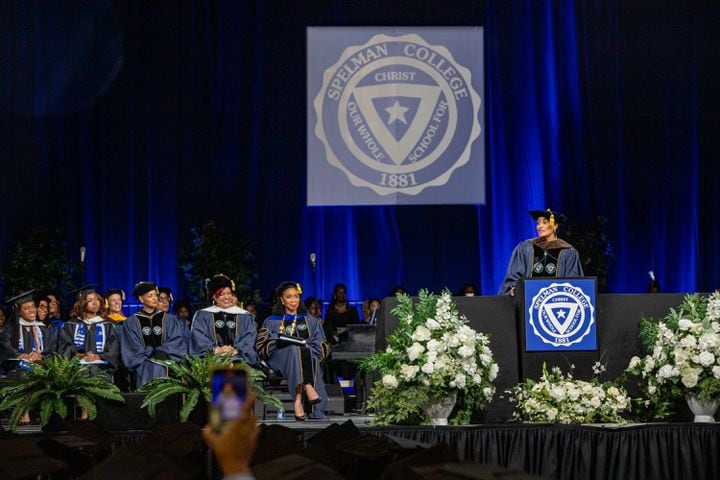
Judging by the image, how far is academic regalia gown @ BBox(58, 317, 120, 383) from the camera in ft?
36.4

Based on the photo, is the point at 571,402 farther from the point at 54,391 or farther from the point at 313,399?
the point at 313,399

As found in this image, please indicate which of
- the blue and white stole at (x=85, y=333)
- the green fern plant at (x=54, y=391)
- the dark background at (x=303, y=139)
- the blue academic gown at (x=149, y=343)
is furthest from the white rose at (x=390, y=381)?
the dark background at (x=303, y=139)

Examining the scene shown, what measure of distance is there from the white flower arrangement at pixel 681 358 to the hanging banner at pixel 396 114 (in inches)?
309

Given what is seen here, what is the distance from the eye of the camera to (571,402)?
659cm

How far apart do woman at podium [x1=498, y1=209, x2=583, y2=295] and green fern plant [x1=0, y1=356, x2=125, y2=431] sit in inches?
123

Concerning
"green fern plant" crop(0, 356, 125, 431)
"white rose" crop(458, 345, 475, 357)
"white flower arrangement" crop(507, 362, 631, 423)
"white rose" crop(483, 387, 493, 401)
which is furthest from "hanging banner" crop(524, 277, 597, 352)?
"green fern plant" crop(0, 356, 125, 431)

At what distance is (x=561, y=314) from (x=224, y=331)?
4301 millimetres

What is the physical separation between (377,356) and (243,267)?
894 centimetres

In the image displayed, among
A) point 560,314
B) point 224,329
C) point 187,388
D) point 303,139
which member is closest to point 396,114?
point 303,139

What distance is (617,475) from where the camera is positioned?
5.96 meters

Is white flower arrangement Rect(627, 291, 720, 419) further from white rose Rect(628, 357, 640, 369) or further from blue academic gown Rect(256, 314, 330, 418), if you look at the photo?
blue academic gown Rect(256, 314, 330, 418)

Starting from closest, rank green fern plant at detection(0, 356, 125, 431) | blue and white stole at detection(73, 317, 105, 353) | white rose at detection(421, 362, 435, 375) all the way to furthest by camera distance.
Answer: white rose at detection(421, 362, 435, 375) < green fern plant at detection(0, 356, 125, 431) < blue and white stole at detection(73, 317, 105, 353)

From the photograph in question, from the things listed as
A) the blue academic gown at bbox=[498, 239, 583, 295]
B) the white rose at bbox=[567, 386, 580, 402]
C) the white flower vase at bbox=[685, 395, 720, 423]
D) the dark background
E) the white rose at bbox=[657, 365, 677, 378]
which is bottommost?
the white flower vase at bbox=[685, 395, 720, 423]

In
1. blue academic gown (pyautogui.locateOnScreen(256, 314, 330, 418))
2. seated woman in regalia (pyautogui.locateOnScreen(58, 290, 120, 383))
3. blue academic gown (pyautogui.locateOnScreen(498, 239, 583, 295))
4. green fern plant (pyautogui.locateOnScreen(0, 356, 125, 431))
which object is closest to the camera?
green fern plant (pyautogui.locateOnScreen(0, 356, 125, 431))
